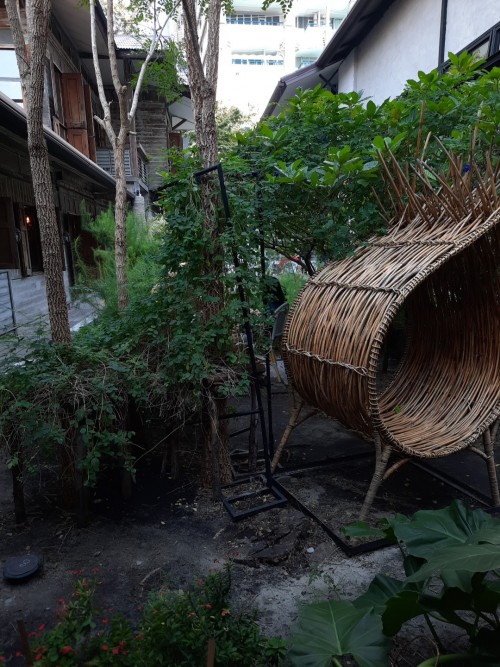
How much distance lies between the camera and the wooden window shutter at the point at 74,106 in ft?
37.8

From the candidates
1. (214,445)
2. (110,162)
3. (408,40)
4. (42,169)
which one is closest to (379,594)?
(214,445)

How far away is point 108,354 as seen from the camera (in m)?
3.19

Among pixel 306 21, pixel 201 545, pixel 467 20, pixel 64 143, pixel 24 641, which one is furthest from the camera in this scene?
pixel 306 21

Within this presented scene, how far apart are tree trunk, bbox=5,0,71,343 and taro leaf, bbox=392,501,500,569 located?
8.44ft

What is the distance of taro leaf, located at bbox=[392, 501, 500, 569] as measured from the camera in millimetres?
1961

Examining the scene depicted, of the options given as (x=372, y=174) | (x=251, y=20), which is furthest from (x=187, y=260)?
(x=251, y=20)

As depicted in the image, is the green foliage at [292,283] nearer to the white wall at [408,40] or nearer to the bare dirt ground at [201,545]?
the white wall at [408,40]

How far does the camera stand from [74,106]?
38.3ft

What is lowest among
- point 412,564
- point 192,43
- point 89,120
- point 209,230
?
point 412,564

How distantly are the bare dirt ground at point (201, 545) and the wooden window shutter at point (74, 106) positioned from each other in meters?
10.5

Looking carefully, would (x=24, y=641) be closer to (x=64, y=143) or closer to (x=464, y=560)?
(x=464, y=560)

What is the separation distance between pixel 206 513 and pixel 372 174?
2.82 metres

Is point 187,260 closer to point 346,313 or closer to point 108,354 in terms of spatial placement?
point 108,354

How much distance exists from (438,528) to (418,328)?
2.60 meters
